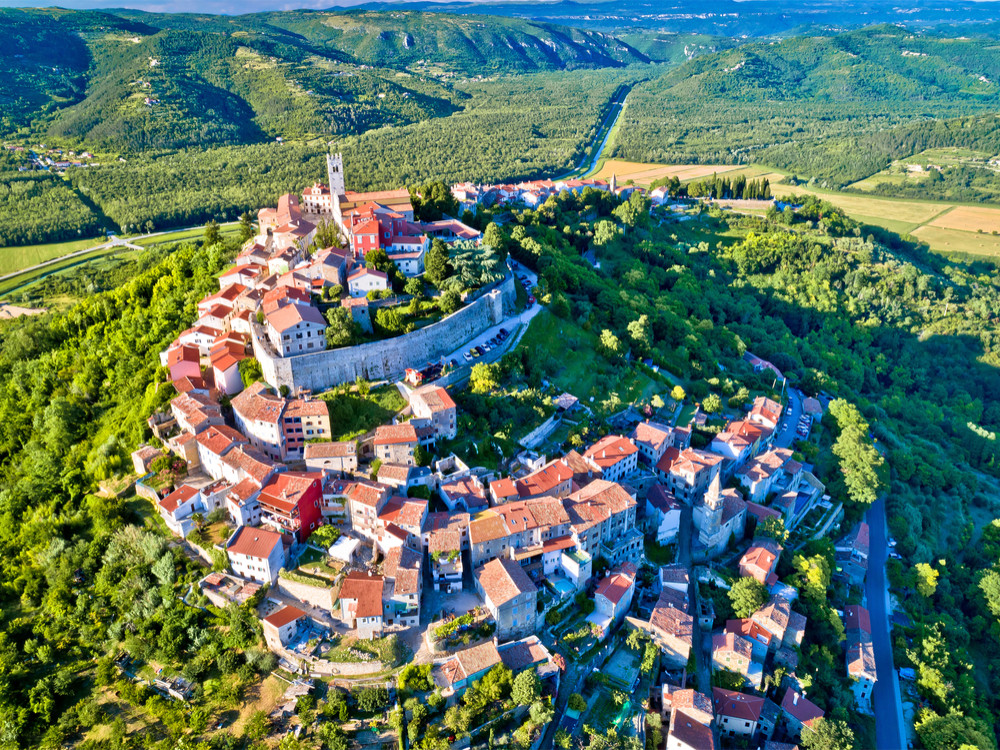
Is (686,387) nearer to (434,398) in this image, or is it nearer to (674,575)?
(674,575)

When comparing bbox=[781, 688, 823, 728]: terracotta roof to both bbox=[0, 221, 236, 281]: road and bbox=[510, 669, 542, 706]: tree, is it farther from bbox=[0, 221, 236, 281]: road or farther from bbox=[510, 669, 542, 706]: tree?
bbox=[0, 221, 236, 281]: road

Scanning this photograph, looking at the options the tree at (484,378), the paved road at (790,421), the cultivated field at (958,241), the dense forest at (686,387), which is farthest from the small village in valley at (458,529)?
the cultivated field at (958,241)

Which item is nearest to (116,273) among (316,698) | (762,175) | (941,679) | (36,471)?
(36,471)

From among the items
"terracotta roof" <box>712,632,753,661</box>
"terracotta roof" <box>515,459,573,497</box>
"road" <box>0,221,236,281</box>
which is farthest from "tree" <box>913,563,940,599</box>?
"road" <box>0,221,236,281</box>

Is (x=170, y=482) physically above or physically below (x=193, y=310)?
below

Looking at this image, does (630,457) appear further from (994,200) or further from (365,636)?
(994,200)

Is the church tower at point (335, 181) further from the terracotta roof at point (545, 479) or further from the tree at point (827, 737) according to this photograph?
the tree at point (827, 737)
